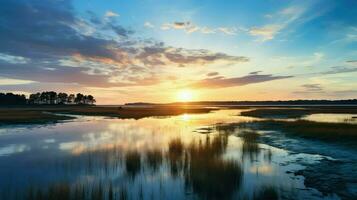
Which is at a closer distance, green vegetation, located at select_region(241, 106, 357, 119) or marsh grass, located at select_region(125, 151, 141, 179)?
marsh grass, located at select_region(125, 151, 141, 179)

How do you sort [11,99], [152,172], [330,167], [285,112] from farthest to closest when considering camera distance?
[11,99], [285,112], [330,167], [152,172]

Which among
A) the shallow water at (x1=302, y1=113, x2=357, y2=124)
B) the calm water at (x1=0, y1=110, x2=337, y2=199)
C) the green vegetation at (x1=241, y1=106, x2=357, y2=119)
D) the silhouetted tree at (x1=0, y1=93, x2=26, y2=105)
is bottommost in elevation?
the calm water at (x1=0, y1=110, x2=337, y2=199)

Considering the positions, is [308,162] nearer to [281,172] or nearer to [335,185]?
[281,172]

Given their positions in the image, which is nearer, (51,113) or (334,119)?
(334,119)

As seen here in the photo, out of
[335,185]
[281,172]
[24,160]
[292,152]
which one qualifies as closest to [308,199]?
[335,185]

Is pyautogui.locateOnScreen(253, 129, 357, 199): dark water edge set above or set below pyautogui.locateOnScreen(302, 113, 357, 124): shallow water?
below

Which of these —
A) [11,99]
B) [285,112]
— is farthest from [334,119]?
[11,99]

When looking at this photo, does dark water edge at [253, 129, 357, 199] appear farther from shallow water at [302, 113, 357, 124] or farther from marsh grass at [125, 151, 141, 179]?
shallow water at [302, 113, 357, 124]

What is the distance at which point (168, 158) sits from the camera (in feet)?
62.2

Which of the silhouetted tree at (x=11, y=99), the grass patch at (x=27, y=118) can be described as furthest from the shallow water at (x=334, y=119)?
the silhouetted tree at (x=11, y=99)

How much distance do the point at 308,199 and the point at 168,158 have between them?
9841mm

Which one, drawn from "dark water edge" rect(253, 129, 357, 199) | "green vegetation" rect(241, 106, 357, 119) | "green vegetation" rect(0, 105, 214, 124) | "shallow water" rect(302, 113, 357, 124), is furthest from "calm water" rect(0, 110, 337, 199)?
"green vegetation" rect(241, 106, 357, 119)

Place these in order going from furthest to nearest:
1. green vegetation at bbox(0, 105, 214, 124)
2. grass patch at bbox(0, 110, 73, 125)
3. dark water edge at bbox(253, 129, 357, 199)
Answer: green vegetation at bbox(0, 105, 214, 124)
grass patch at bbox(0, 110, 73, 125)
dark water edge at bbox(253, 129, 357, 199)

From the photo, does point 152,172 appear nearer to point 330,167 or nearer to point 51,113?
point 330,167
